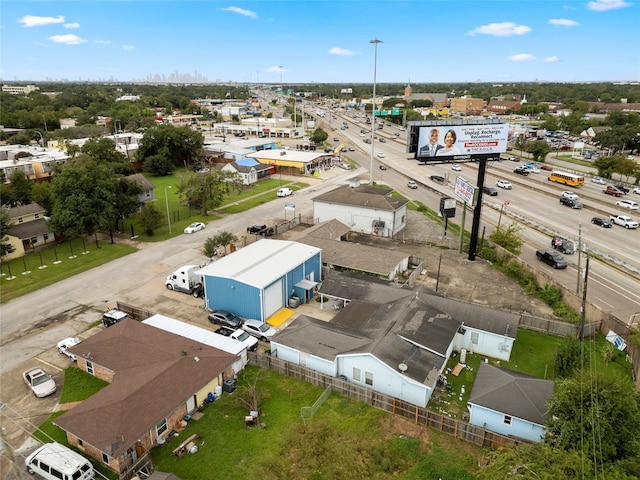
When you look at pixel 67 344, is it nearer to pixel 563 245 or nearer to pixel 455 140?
pixel 455 140

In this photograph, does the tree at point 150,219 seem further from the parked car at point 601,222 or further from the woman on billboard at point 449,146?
the parked car at point 601,222

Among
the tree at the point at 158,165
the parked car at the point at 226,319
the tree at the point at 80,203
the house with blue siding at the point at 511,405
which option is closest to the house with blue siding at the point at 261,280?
the parked car at the point at 226,319

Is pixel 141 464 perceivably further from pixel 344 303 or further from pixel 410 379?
pixel 344 303

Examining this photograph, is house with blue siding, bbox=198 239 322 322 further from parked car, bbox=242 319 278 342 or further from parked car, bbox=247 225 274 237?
parked car, bbox=247 225 274 237

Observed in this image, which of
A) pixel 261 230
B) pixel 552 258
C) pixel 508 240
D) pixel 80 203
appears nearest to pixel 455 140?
pixel 508 240

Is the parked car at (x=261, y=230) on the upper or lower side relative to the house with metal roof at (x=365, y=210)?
lower

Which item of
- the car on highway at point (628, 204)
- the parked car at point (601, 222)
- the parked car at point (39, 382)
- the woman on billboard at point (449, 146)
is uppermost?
the woman on billboard at point (449, 146)

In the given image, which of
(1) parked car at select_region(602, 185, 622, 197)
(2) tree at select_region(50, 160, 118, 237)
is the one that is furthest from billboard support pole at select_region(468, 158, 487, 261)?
(1) parked car at select_region(602, 185, 622, 197)
